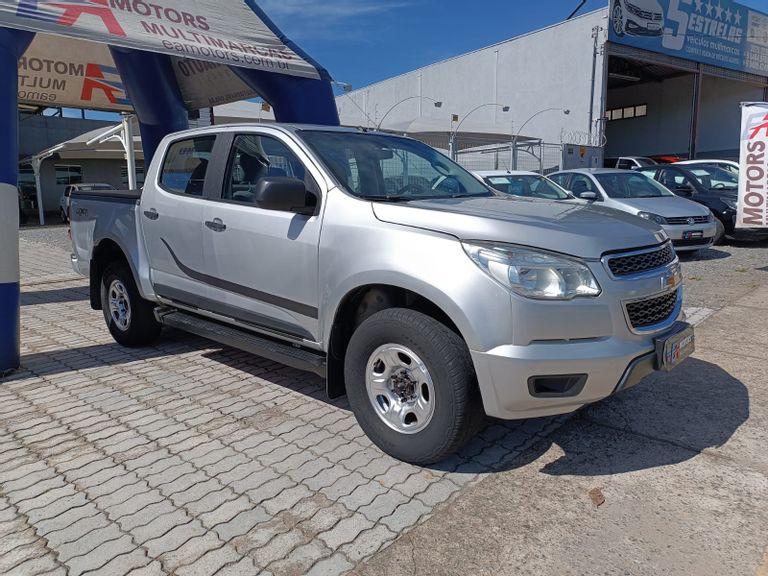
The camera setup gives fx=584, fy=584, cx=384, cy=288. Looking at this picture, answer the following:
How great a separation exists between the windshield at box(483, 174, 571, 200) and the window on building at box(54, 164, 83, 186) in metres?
25.1

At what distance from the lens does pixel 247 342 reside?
4020 mm

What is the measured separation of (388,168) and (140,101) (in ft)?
18.0

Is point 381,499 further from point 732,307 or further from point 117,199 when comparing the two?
point 732,307

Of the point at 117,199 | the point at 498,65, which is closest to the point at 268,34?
the point at 117,199

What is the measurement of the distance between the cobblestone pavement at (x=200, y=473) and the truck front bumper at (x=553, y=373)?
22.6 inches

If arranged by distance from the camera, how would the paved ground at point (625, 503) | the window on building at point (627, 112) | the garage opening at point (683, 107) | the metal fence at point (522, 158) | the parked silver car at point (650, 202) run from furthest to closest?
the window on building at point (627, 112) < the garage opening at point (683, 107) < the metal fence at point (522, 158) < the parked silver car at point (650, 202) < the paved ground at point (625, 503)

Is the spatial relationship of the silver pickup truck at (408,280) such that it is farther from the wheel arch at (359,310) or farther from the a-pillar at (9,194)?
the a-pillar at (9,194)

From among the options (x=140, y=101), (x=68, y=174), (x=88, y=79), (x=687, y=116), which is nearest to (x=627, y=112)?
(x=687, y=116)

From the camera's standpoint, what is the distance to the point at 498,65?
29.2 meters

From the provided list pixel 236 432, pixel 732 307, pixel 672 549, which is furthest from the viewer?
pixel 732 307

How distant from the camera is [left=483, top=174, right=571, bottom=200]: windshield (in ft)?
33.3

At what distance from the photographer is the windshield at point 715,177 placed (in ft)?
39.9

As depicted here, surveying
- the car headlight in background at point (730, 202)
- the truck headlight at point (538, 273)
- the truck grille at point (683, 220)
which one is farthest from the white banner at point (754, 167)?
the truck headlight at point (538, 273)

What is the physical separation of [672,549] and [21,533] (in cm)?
286
